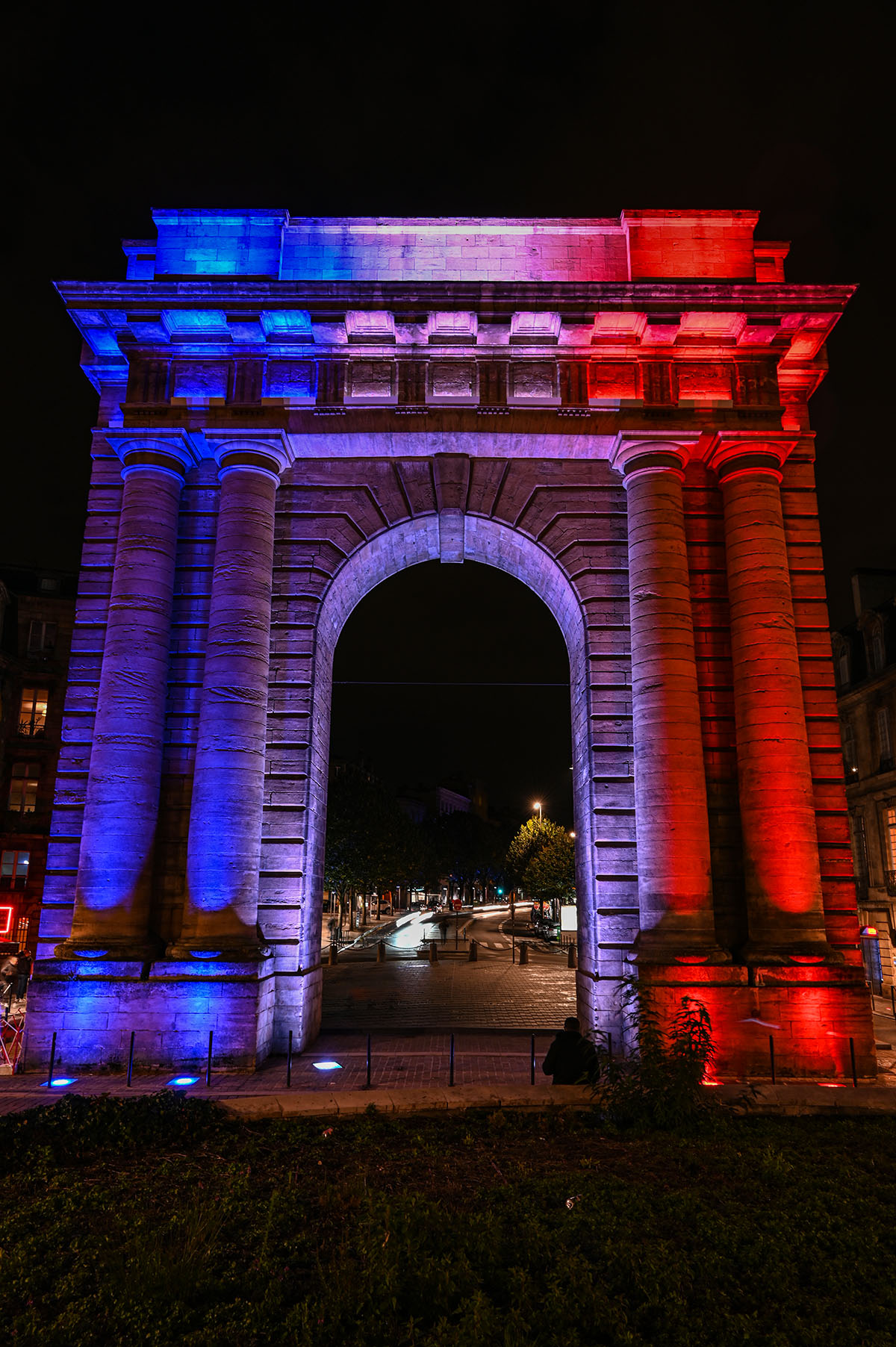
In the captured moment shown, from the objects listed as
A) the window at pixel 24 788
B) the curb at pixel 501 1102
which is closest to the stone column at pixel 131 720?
the curb at pixel 501 1102

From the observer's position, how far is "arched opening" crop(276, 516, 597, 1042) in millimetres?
18125

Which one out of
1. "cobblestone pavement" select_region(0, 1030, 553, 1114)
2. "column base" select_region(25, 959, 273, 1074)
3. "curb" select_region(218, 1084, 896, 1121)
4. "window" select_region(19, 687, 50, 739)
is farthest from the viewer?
A: "window" select_region(19, 687, 50, 739)

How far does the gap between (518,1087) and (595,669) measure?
9.09 metres

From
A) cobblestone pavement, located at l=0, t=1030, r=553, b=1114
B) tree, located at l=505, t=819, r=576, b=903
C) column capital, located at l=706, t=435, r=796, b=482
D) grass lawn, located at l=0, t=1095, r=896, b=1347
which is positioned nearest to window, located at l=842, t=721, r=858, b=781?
tree, located at l=505, t=819, r=576, b=903

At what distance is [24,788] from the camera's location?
39.6 metres

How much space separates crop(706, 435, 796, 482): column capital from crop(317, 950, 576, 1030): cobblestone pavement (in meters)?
13.9

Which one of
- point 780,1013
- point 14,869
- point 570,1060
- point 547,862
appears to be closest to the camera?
point 570,1060

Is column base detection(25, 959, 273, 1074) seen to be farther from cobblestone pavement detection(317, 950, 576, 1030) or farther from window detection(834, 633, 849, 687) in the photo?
window detection(834, 633, 849, 687)

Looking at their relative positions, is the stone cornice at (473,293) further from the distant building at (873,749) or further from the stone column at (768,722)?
the distant building at (873,749)

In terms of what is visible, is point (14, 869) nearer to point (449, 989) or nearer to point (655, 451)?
point (449, 989)

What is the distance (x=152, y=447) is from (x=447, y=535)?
7.27 meters

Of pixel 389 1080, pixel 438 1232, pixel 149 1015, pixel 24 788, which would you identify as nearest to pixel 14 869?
pixel 24 788

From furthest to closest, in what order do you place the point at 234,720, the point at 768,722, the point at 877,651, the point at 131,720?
the point at 877,651 → the point at 234,720 → the point at 131,720 → the point at 768,722

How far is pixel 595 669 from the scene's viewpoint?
1883cm
